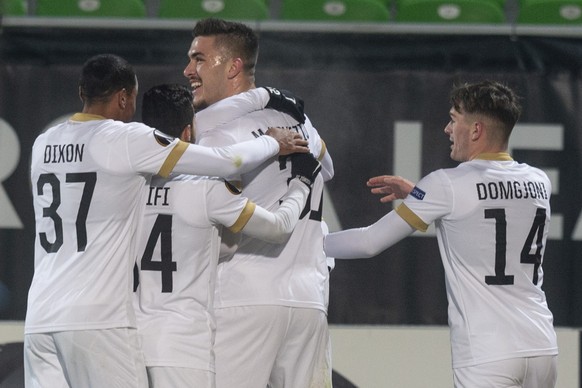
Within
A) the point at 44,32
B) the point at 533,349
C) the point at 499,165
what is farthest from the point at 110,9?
the point at 533,349

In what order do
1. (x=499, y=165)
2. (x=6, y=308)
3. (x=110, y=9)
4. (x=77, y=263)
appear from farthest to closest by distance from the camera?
(x=110, y=9), (x=6, y=308), (x=499, y=165), (x=77, y=263)

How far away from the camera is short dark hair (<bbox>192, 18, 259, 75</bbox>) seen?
4.41 m

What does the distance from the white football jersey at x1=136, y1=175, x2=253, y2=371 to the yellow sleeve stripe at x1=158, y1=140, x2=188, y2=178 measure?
0.12 metres

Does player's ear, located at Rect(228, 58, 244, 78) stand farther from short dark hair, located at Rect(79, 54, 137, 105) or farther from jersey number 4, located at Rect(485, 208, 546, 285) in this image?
jersey number 4, located at Rect(485, 208, 546, 285)

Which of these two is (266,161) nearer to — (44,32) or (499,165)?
(499,165)

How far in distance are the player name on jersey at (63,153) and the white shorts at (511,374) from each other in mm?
1607

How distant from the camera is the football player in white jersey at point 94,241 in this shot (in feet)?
12.4

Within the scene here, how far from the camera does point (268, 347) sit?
4066 millimetres

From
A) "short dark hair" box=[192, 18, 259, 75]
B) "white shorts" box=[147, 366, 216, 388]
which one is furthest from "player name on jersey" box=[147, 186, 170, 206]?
"short dark hair" box=[192, 18, 259, 75]

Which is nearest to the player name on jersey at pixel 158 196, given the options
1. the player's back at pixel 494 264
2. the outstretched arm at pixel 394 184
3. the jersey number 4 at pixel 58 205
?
the jersey number 4 at pixel 58 205

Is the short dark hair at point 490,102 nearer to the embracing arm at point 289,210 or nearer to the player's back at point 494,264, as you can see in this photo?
the player's back at point 494,264

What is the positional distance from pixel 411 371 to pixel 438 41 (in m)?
1.86

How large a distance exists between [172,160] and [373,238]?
0.91 metres

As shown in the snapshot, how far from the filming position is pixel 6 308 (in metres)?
5.84
